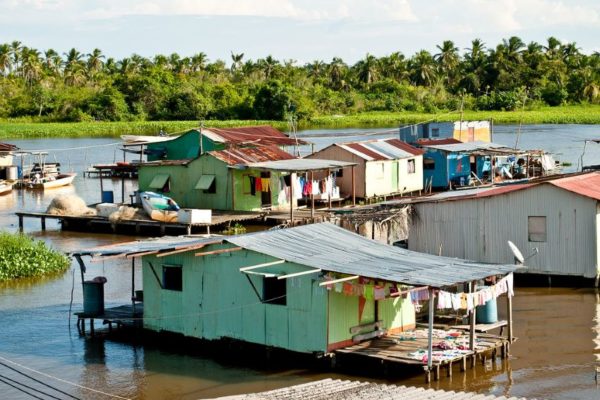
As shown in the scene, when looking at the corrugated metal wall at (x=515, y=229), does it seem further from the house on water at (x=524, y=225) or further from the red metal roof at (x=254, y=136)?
the red metal roof at (x=254, y=136)

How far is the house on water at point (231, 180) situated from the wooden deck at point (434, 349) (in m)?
19.8

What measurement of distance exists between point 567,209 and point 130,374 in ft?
43.5

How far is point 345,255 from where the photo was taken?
23.0 metres

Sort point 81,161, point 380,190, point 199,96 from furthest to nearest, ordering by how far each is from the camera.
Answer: point 199,96 → point 81,161 → point 380,190

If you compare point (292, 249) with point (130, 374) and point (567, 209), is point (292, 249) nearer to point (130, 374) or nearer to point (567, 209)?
point (130, 374)

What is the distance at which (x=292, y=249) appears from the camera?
2280 cm

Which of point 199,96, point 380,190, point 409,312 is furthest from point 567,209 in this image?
point 199,96

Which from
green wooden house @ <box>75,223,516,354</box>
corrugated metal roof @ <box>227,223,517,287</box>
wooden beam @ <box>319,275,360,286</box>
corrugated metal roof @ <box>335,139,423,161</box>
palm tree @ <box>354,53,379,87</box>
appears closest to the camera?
wooden beam @ <box>319,275,360,286</box>

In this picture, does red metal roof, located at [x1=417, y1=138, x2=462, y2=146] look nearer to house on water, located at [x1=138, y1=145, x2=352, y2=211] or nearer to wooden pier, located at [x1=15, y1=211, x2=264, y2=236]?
house on water, located at [x1=138, y1=145, x2=352, y2=211]

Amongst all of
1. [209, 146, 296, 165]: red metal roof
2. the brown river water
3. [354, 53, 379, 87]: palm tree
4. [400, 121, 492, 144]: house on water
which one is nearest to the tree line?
[354, 53, 379, 87]: palm tree

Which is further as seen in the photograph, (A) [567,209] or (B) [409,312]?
(A) [567,209]

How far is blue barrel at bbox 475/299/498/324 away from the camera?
23.8 m

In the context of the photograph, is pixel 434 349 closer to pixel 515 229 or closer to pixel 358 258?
pixel 358 258

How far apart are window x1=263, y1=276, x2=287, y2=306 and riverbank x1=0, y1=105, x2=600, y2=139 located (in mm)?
68981
